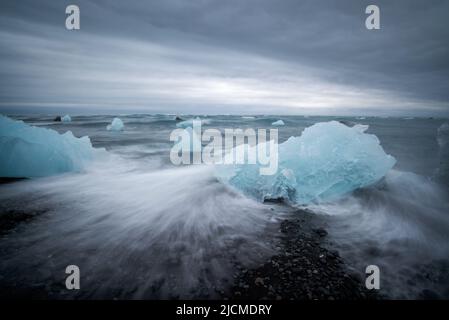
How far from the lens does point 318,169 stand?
567 cm

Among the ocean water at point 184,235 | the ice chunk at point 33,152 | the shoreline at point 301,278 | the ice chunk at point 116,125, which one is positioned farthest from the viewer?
the ice chunk at point 116,125

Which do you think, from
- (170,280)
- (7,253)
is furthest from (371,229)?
(7,253)

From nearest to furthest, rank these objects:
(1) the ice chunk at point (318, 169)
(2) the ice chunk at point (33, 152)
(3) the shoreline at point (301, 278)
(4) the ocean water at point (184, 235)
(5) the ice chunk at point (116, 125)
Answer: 1. (3) the shoreline at point (301, 278)
2. (4) the ocean water at point (184, 235)
3. (1) the ice chunk at point (318, 169)
4. (2) the ice chunk at point (33, 152)
5. (5) the ice chunk at point (116, 125)

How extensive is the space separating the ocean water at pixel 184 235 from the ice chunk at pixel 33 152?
0.64 meters

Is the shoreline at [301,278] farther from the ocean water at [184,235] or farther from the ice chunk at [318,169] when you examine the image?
the ice chunk at [318,169]

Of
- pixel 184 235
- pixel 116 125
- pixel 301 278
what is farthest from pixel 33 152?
pixel 116 125

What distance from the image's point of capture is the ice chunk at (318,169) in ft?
17.6

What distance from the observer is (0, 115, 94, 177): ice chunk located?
650 centimetres

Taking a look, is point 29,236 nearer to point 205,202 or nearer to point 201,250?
point 201,250

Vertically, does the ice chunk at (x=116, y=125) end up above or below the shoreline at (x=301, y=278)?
above

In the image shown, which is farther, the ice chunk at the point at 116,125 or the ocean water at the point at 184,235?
the ice chunk at the point at 116,125

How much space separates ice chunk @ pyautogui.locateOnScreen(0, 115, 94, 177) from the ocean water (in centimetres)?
64

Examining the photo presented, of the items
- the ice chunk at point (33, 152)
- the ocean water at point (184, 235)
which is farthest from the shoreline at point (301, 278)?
the ice chunk at point (33, 152)

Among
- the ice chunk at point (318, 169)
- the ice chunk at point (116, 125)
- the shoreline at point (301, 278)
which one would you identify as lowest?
the shoreline at point (301, 278)
